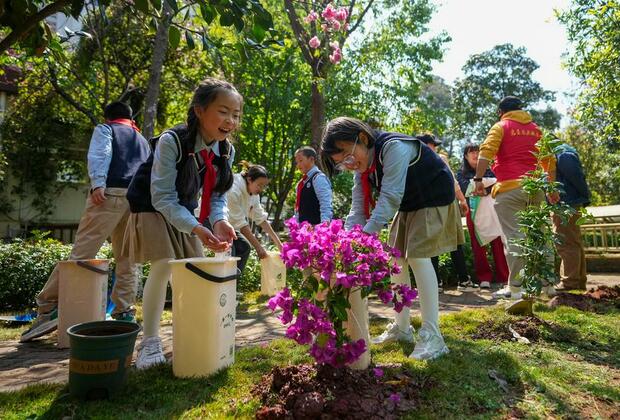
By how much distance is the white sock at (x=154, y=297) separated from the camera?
2.87 m

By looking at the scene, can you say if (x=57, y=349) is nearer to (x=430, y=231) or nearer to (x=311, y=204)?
(x=311, y=204)

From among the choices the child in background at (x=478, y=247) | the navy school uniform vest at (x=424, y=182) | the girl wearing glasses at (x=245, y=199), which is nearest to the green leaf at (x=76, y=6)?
the navy school uniform vest at (x=424, y=182)

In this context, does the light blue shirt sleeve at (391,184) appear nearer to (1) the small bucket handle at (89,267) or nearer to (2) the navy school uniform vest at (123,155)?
(1) the small bucket handle at (89,267)

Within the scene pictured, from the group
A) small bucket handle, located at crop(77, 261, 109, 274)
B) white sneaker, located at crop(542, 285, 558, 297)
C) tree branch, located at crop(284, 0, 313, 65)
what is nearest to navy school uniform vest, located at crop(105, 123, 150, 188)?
small bucket handle, located at crop(77, 261, 109, 274)

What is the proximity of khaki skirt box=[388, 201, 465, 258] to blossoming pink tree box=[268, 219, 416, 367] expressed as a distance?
73cm

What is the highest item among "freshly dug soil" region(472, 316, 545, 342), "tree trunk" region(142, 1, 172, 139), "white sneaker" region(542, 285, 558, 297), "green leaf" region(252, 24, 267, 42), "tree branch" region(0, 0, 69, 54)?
"tree trunk" region(142, 1, 172, 139)

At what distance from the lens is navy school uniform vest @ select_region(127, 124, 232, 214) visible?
2.81 metres

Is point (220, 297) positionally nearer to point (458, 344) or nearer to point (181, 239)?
point (181, 239)

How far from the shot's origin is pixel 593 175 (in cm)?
2288

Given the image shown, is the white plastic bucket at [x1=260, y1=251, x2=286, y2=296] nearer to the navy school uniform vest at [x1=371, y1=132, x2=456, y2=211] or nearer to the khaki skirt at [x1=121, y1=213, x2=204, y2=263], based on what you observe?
the khaki skirt at [x1=121, y1=213, x2=204, y2=263]

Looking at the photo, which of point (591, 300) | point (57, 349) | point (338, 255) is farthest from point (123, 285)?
point (591, 300)

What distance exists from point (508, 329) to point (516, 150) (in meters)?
2.11

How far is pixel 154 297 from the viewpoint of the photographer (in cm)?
287

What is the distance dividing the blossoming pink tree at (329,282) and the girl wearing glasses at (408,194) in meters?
0.46
